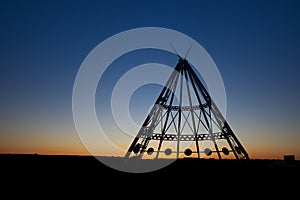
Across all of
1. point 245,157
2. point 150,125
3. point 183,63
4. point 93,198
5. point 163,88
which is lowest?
point 93,198

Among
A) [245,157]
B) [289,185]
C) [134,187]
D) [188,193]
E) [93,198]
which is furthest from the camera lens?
[245,157]

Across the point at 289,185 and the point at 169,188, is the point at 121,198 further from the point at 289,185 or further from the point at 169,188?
the point at 289,185

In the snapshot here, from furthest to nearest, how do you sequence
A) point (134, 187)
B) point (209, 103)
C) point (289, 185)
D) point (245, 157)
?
point (209, 103)
point (245, 157)
point (289, 185)
point (134, 187)

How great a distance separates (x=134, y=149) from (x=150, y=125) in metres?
3.90

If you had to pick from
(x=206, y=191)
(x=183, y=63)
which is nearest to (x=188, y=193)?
(x=206, y=191)

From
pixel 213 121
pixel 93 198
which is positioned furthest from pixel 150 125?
pixel 93 198

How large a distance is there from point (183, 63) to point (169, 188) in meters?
26.4

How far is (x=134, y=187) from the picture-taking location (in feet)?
27.0

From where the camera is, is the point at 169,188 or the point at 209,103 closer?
the point at 169,188

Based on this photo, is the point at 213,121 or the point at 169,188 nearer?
the point at 169,188

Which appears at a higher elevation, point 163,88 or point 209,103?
point 163,88

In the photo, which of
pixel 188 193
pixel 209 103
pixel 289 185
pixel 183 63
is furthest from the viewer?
pixel 183 63

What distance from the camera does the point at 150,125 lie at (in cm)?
3050

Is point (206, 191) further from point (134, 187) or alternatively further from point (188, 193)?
point (134, 187)
